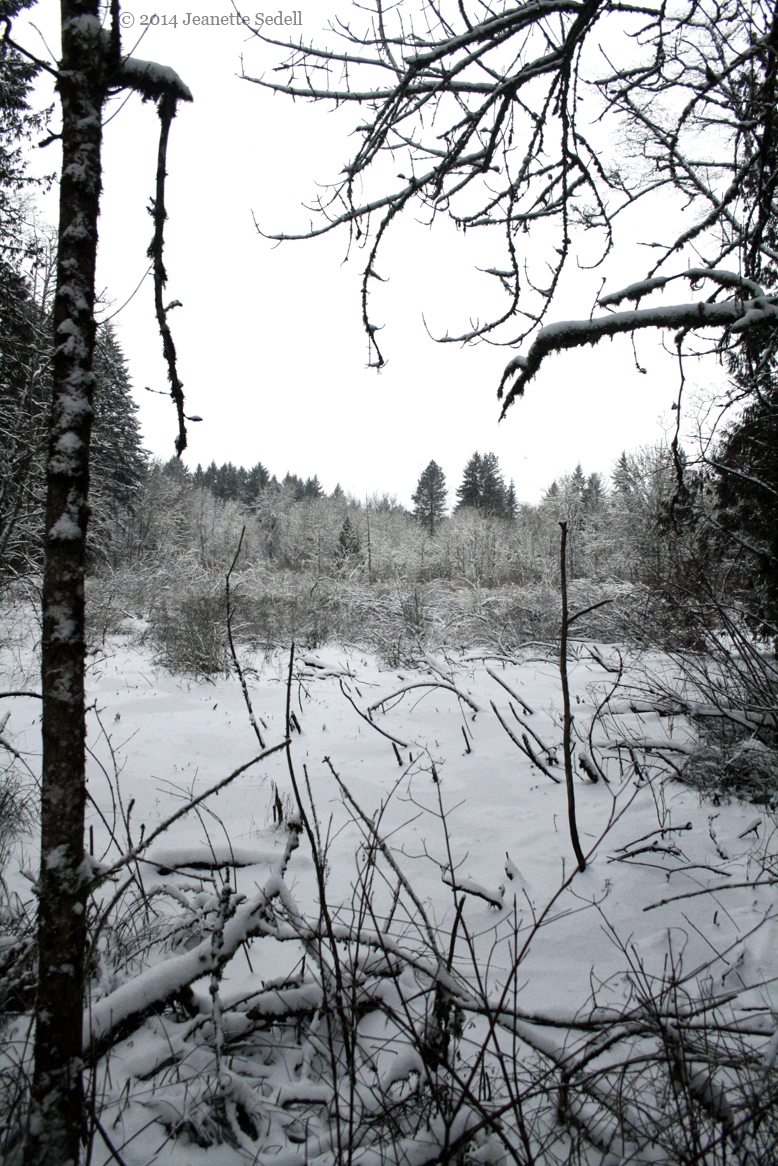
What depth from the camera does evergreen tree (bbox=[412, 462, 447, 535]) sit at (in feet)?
177

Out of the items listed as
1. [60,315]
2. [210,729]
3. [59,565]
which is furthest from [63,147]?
[210,729]

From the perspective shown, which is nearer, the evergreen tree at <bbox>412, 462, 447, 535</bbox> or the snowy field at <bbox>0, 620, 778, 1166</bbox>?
the snowy field at <bbox>0, 620, 778, 1166</bbox>

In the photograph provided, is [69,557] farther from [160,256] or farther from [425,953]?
[425,953]

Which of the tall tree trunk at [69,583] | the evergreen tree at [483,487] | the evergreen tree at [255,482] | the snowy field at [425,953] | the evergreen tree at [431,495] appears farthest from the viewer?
the evergreen tree at [255,482]

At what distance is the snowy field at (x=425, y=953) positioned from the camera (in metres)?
1.00

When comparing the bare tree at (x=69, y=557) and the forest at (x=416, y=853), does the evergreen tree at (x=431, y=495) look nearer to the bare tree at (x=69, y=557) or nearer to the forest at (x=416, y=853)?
the forest at (x=416, y=853)

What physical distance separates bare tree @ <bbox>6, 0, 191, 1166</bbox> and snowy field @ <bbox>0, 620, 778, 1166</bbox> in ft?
0.50

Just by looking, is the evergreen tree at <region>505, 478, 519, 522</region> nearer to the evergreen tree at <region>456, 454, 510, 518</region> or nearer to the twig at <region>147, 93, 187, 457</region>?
the evergreen tree at <region>456, 454, 510, 518</region>

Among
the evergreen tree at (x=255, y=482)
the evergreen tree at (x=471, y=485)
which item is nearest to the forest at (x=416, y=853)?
the evergreen tree at (x=471, y=485)

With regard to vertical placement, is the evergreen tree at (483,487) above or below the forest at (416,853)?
above

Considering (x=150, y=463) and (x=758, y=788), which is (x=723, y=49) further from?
(x=150, y=463)

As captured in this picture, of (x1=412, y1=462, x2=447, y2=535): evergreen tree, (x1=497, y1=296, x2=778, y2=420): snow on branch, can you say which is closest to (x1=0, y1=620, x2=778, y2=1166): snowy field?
(x1=497, y1=296, x2=778, y2=420): snow on branch

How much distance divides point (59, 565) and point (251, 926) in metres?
1.06

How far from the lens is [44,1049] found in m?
0.88
